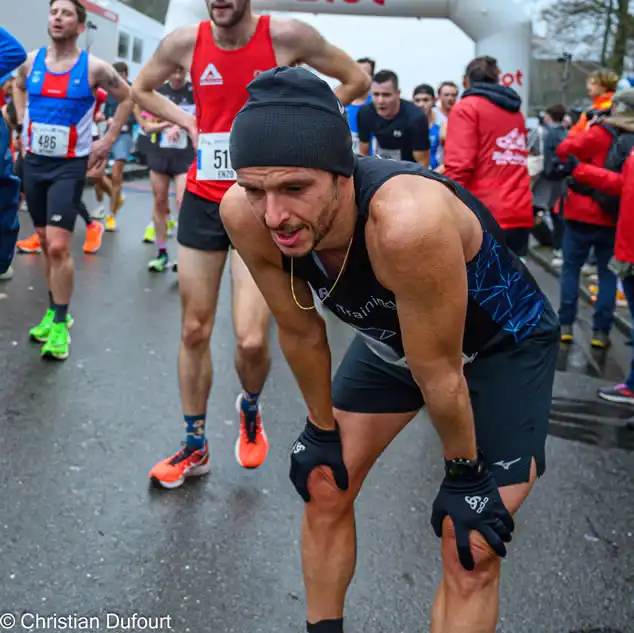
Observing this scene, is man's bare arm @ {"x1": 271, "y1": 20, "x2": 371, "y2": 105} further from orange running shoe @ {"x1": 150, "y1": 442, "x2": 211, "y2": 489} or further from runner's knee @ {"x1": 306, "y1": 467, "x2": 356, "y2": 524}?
runner's knee @ {"x1": 306, "y1": 467, "x2": 356, "y2": 524}

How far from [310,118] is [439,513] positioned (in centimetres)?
108

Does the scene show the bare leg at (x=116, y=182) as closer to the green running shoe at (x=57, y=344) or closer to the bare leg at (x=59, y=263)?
the bare leg at (x=59, y=263)

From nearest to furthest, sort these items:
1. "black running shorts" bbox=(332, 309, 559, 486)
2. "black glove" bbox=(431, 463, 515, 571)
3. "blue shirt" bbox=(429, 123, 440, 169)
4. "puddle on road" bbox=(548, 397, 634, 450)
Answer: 1. "black glove" bbox=(431, 463, 515, 571)
2. "black running shorts" bbox=(332, 309, 559, 486)
3. "puddle on road" bbox=(548, 397, 634, 450)
4. "blue shirt" bbox=(429, 123, 440, 169)

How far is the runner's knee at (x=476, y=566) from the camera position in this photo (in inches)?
85.7

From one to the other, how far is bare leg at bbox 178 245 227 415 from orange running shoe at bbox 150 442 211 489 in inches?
7.2

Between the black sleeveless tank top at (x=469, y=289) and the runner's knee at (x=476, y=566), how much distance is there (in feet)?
1.52

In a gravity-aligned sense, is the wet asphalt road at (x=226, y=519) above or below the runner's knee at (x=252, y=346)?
below

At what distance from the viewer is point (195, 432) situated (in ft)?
12.5

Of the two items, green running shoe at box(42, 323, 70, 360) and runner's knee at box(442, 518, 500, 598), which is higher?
runner's knee at box(442, 518, 500, 598)

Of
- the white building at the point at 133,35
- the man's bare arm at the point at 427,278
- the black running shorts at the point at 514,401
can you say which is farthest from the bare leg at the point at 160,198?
the white building at the point at 133,35

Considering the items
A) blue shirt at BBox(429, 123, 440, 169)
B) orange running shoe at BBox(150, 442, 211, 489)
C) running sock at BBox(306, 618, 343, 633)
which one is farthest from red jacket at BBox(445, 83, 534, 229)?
blue shirt at BBox(429, 123, 440, 169)

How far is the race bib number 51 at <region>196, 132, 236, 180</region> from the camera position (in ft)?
12.4

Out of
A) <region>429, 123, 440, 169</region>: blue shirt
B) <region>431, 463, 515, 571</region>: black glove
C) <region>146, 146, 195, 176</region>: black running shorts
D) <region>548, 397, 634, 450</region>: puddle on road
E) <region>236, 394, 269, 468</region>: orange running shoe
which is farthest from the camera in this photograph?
<region>429, 123, 440, 169</region>: blue shirt

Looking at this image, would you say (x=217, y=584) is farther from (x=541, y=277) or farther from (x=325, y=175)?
(x=541, y=277)
